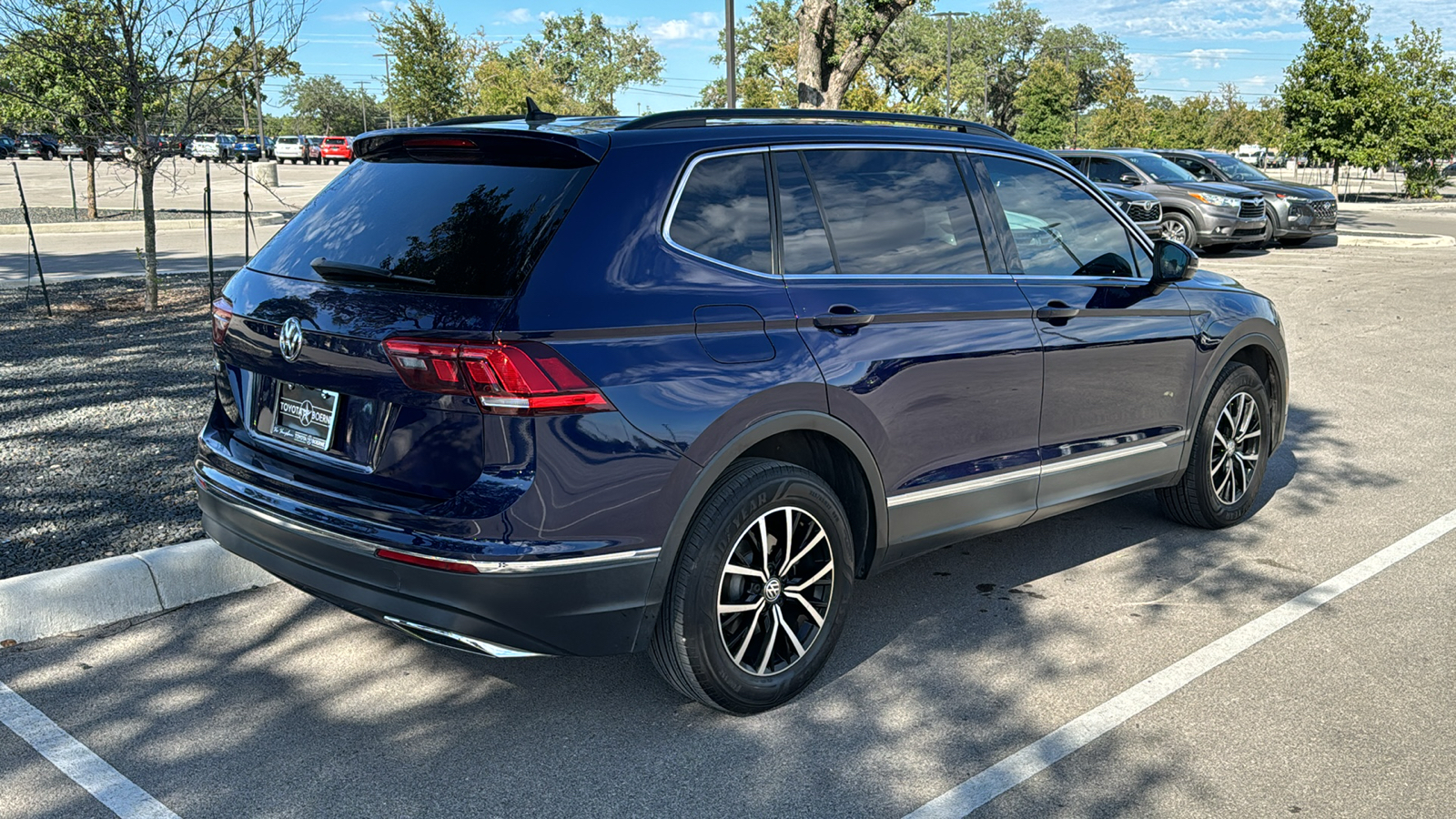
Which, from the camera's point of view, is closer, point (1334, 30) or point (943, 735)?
point (943, 735)

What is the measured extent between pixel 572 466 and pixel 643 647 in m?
0.65

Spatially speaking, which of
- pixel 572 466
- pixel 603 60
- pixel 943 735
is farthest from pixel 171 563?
pixel 603 60

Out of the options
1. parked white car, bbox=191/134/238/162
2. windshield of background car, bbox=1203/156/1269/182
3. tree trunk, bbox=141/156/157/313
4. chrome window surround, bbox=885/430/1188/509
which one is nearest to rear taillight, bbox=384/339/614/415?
chrome window surround, bbox=885/430/1188/509

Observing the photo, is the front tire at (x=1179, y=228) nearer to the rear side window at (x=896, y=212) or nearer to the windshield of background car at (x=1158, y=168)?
the windshield of background car at (x=1158, y=168)

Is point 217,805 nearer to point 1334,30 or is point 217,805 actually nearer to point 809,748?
point 809,748

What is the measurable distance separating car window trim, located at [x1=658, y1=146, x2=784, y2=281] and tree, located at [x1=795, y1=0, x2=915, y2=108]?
50.0 ft

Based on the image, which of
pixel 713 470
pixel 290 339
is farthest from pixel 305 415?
pixel 713 470

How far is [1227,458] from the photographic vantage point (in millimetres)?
5598

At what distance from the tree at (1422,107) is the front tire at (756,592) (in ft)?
114

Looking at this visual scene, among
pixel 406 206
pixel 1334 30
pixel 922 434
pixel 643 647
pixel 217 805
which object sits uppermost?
pixel 1334 30

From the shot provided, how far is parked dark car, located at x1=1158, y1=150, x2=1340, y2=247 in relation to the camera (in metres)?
20.1

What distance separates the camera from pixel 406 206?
3635mm

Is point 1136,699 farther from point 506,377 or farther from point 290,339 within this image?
point 290,339

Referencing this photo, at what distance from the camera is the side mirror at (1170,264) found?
504cm
